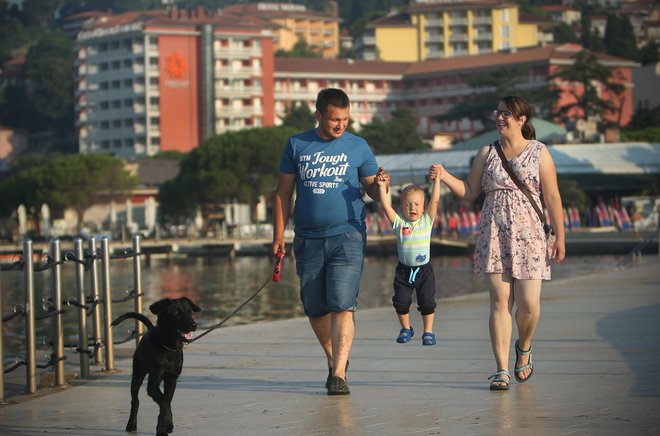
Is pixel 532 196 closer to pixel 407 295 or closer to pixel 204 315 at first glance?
pixel 407 295

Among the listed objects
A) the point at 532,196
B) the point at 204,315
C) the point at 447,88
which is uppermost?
the point at 447,88

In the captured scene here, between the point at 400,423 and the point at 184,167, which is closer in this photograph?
Result: the point at 400,423

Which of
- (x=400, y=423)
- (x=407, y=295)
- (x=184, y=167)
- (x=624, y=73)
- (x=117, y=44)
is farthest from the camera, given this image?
(x=117, y=44)

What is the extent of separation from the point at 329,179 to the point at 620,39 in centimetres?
15983

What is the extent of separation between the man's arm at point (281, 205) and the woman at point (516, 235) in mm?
858

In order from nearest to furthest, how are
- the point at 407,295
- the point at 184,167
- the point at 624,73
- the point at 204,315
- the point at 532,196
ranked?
the point at 532,196 < the point at 407,295 < the point at 204,315 < the point at 184,167 < the point at 624,73

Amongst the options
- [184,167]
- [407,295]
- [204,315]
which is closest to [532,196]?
[407,295]

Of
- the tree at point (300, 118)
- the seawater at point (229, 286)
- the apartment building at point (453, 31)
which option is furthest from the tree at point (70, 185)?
the apartment building at point (453, 31)

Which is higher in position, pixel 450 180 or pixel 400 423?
pixel 450 180

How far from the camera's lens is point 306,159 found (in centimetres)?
884

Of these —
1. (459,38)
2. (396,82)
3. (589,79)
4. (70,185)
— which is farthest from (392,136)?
(459,38)

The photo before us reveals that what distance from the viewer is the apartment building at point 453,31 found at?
173m

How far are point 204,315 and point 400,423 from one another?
2417cm

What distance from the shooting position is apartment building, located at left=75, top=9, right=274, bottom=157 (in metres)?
139
